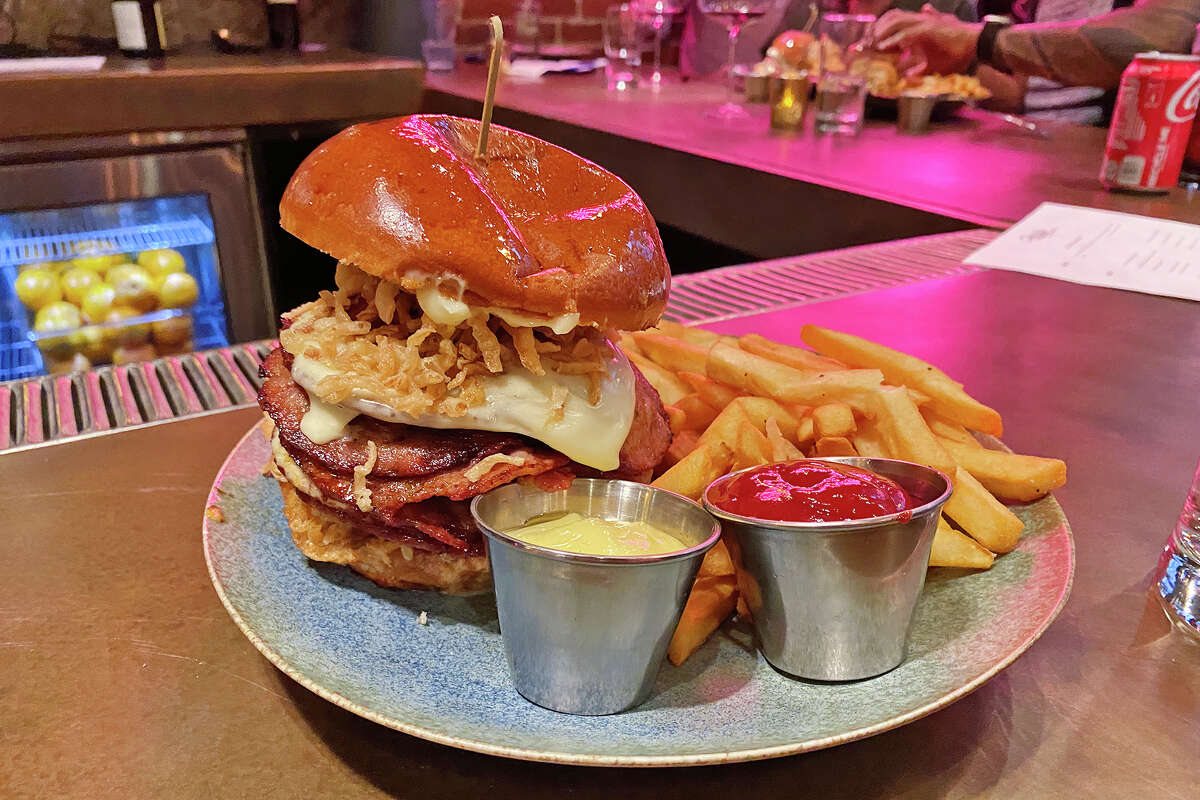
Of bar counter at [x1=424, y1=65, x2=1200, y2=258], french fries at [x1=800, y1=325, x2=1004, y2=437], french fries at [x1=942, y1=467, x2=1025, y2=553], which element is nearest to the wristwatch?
bar counter at [x1=424, y1=65, x2=1200, y2=258]

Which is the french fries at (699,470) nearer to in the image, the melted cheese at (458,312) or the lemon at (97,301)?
the melted cheese at (458,312)

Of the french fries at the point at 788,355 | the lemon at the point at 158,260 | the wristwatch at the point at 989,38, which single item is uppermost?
the wristwatch at the point at 989,38

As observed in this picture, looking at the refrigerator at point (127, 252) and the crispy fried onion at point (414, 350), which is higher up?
the crispy fried onion at point (414, 350)

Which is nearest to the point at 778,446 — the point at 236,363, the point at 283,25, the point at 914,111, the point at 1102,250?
the point at 236,363

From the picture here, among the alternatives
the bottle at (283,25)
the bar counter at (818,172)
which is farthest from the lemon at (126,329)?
the bottle at (283,25)

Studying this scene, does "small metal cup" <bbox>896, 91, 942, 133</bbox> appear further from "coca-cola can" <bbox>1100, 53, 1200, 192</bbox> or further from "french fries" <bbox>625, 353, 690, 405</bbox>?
"french fries" <bbox>625, 353, 690, 405</bbox>
